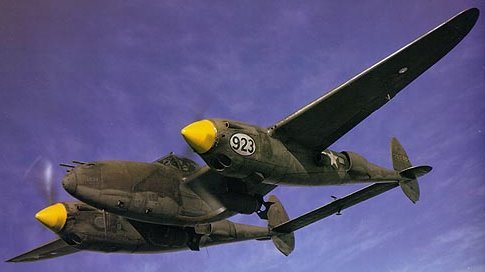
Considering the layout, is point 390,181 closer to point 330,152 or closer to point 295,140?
point 330,152

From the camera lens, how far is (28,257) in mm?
25203

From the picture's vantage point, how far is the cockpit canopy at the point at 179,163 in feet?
65.4

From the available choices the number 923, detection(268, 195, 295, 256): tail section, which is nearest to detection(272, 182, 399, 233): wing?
detection(268, 195, 295, 256): tail section

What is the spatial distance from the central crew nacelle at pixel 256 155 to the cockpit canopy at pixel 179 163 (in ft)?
16.9

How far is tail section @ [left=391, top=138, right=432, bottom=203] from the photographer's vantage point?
68.9 feet

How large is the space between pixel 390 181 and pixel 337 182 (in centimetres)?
376

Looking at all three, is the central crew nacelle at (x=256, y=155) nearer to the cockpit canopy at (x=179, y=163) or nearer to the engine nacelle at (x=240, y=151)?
the engine nacelle at (x=240, y=151)

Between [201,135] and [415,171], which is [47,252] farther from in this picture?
[415,171]

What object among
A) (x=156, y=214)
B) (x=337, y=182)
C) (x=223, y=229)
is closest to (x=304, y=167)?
(x=337, y=182)

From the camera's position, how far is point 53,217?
65.8 feet

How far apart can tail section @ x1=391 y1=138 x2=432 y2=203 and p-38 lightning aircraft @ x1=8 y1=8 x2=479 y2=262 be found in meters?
0.06

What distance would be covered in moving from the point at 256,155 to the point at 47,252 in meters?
15.8

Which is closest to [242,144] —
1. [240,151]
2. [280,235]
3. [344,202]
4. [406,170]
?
[240,151]

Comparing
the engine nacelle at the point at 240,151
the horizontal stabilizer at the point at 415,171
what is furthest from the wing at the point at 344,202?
the engine nacelle at the point at 240,151
